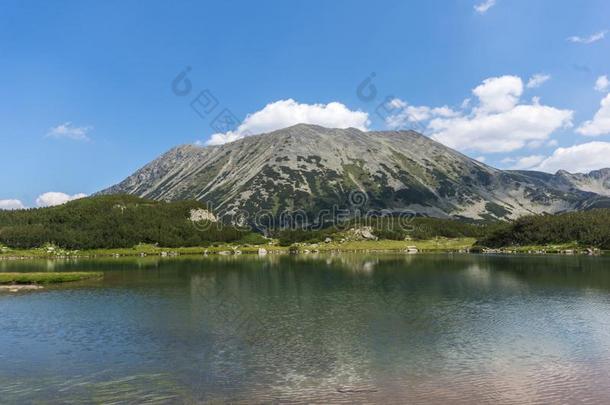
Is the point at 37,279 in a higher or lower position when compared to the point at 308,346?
higher

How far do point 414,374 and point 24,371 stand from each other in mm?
31285

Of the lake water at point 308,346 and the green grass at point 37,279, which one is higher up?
the green grass at point 37,279

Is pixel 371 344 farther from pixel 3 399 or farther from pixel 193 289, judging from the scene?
pixel 193 289

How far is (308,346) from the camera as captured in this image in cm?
4694

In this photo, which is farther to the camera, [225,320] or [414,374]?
[225,320]

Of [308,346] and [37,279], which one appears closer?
[308,346]

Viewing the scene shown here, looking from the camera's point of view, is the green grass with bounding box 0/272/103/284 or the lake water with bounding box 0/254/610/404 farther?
the green grass with bounding box 0/272/103/284

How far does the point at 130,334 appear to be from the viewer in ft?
177

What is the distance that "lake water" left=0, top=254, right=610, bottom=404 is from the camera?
33406 millimetres

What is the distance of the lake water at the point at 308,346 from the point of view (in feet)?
110

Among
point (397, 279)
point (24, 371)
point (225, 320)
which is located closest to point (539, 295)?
point (397, 279)

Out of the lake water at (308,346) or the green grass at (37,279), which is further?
the green grass at (37,279)

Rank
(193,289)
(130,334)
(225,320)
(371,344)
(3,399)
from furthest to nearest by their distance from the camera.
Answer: (193,289)
(225,320)
(130,334)
(371,344)
(3,399)

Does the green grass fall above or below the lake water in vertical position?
above
